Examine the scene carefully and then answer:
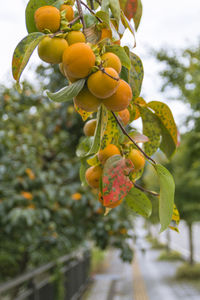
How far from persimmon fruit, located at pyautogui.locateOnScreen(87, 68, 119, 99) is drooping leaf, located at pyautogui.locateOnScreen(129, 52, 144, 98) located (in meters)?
0.11

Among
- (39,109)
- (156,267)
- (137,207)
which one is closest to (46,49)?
(137,207)

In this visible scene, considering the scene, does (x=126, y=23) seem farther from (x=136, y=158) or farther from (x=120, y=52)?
(x=136, y=158)

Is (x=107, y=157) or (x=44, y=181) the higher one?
(x=44, y=181)

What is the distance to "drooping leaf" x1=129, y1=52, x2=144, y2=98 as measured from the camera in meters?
0.52

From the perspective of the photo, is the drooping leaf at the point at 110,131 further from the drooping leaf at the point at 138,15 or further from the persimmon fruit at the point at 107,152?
the drooping leaf at the point at 138,15

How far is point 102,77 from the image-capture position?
41 centimetres

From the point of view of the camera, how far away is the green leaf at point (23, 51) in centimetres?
43

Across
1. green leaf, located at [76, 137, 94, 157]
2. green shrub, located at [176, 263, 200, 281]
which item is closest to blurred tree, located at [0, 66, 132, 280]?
green leaf, located at [76, 137, 94, 157]

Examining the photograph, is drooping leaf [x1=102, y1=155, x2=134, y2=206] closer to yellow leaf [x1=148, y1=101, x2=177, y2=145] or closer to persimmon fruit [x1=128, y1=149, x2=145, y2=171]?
persimmon fruit [x1=128, y1=149, x2=145, y2=171]

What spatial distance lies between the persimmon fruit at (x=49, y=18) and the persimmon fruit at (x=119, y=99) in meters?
0.12

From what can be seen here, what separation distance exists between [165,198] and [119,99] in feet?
0.50

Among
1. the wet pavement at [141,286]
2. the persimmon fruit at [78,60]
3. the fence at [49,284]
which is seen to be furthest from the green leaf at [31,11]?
the wet pavement at [141,286]

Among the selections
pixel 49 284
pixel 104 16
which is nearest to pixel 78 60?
pixel 104 16

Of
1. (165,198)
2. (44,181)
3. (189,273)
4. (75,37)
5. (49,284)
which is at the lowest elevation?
(189,273)
